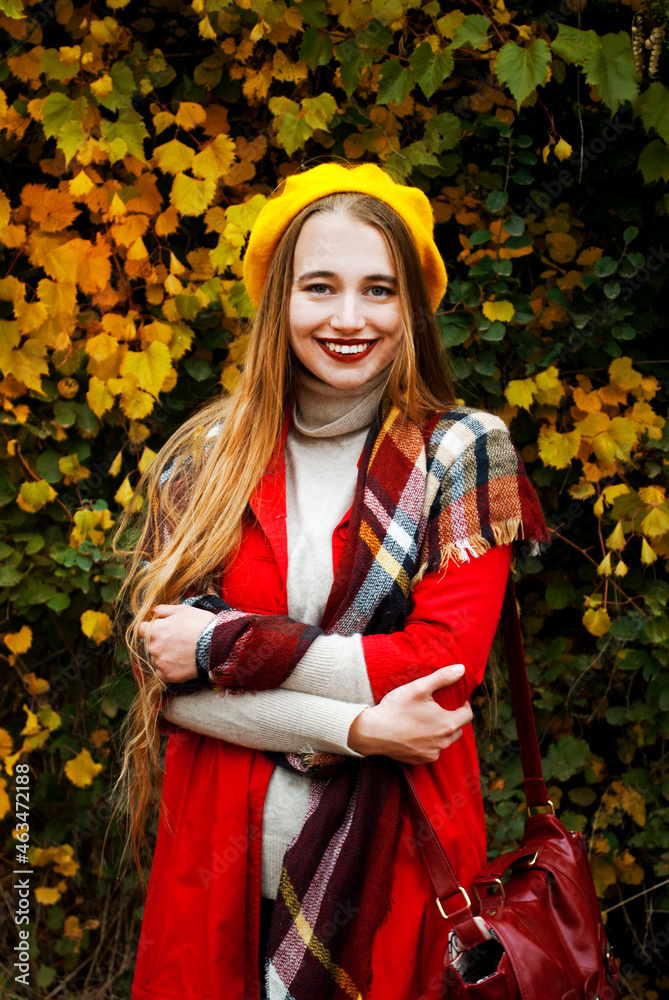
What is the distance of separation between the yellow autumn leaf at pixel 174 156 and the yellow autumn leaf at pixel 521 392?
0.93 metres

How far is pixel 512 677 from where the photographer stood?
4.89 ft

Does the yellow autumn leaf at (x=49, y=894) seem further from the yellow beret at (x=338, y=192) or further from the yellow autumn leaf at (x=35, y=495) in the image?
the yellow beret at (x=338, y=192)

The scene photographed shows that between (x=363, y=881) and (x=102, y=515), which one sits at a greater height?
(x=102, y=515)

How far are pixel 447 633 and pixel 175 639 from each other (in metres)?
0.42

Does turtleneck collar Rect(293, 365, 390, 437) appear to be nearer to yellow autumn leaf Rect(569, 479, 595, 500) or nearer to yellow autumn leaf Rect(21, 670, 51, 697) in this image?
yellow autumn leaf Rect(569, 479, 595, 500)

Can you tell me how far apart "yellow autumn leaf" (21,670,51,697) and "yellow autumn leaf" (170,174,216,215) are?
4.24 ft

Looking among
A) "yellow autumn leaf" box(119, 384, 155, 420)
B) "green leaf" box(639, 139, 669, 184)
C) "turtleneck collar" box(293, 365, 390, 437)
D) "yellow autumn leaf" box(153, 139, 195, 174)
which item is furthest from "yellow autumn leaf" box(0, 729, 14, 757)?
"green leaf" box(639, 139, 669, 184)

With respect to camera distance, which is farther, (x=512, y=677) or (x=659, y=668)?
(x=659, y=668)

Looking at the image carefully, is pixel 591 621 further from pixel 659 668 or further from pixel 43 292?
pixel 43 292

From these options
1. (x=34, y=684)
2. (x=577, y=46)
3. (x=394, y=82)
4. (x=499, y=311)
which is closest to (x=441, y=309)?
(x=499, y=311)

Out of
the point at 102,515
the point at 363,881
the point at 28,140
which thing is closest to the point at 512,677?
the point at 363,881

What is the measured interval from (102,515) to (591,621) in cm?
119

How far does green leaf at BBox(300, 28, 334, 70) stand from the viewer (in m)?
1.84

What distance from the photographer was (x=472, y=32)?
1732mm
